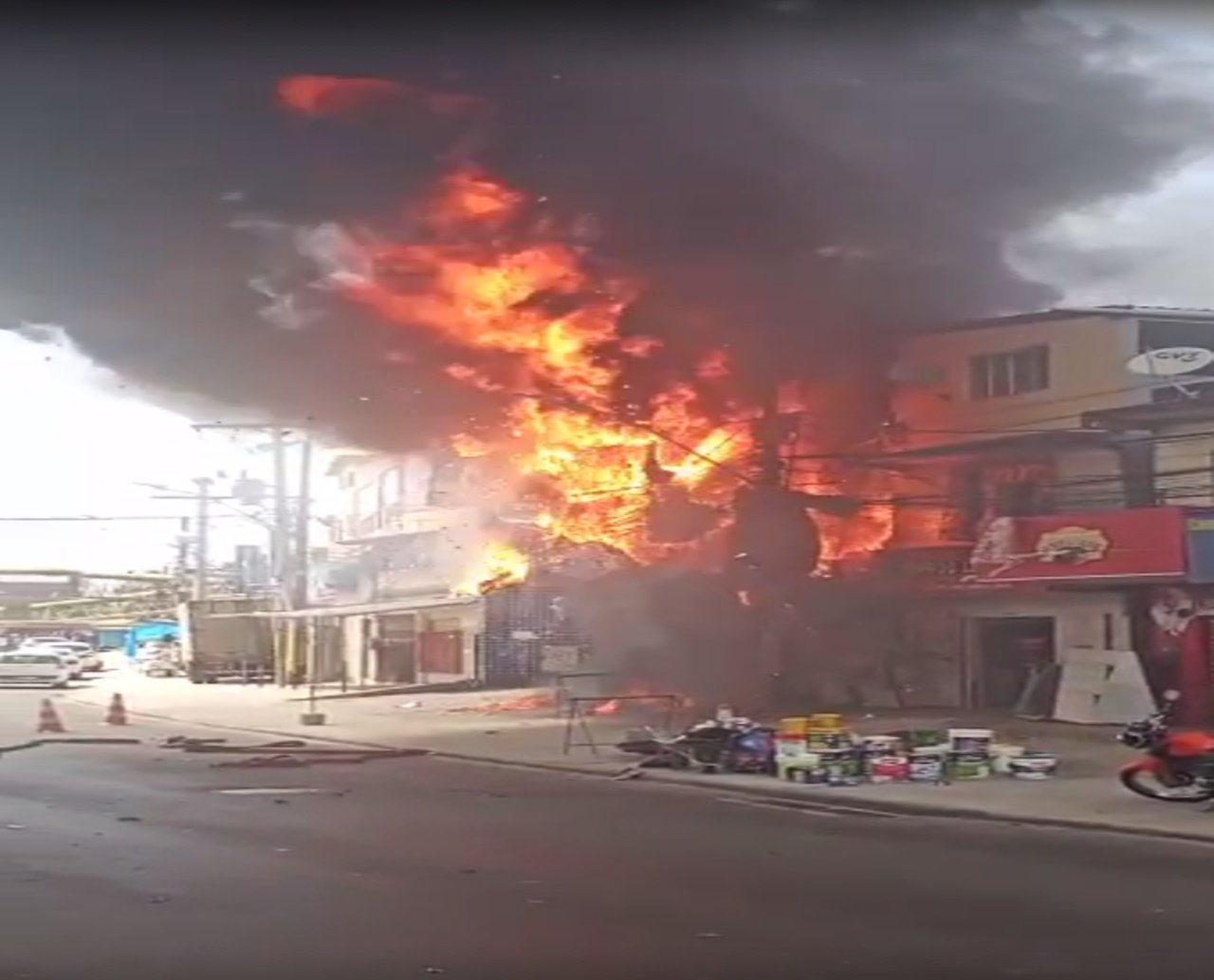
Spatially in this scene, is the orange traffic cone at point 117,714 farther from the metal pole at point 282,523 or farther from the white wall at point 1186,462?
the white wall at point 1186,462

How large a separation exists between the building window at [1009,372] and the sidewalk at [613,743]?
579cm

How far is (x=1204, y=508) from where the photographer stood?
2253 centimetres

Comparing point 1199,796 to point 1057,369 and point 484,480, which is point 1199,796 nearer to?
point 1057,369

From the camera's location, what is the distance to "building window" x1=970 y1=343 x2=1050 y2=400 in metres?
28.4

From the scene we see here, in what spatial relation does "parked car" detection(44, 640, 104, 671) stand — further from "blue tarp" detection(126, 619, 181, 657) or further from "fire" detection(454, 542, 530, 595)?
"fire" detection(454, 542, 530, 595)

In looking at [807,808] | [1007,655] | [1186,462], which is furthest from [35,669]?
[807,808]

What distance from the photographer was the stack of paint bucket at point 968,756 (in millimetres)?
17578

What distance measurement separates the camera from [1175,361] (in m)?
26.0

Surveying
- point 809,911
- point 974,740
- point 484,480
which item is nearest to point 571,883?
point 809,911

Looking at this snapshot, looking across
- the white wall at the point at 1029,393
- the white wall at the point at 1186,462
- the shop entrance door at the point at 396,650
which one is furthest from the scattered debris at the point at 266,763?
the shop entrance door at the point at 396,650

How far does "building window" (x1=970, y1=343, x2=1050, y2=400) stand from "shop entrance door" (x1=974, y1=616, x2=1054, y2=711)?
385 centimetres

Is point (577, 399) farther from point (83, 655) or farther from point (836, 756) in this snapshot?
point (83, 655)

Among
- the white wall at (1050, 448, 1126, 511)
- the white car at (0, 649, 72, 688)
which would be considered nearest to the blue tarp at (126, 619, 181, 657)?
the white car at (0, 649, 72, 688)

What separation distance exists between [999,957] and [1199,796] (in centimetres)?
761
